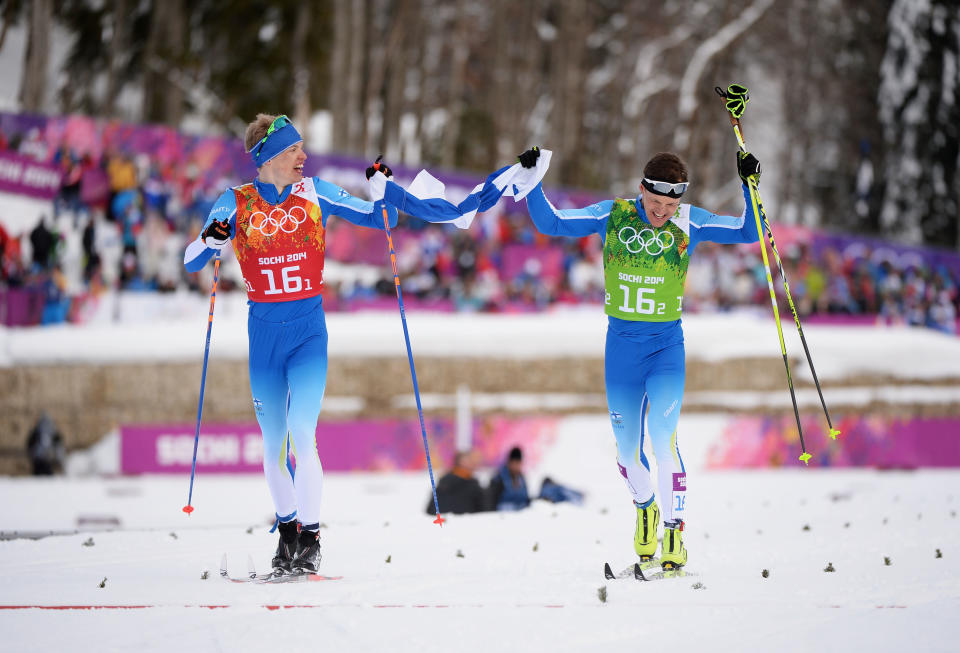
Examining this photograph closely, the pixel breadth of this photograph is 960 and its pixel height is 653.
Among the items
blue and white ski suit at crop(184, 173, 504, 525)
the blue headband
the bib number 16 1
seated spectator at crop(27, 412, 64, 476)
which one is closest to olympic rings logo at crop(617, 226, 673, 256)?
blue and white ski suit at crop(184, 173, 504, 525)

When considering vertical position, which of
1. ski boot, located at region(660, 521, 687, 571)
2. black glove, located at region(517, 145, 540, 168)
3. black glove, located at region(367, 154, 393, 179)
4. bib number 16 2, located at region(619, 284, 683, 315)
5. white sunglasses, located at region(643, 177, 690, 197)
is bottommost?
ski boot, located at region(660, 521, 687, 571)

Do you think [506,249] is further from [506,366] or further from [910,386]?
[910,386]

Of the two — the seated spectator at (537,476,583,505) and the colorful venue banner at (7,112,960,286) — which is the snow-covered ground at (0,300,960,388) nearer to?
the colorful venue banner at (7,112,960,286)

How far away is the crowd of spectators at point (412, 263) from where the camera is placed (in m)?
18.2

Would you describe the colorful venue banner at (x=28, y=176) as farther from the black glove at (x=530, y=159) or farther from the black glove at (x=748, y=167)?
the black glove at (x=748, y=167)

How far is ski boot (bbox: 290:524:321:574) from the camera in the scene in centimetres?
601

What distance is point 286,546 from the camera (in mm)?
6145

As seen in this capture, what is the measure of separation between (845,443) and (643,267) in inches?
471

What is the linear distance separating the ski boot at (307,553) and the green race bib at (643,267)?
2025 millimetres

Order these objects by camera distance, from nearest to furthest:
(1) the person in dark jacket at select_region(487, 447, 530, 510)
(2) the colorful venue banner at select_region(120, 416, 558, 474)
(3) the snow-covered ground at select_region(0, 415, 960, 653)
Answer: (3) the snow-covered ground at select_region(0, 415, 960, 653) → (1) the person in dark jacket at select_region(487, 447, 530, 510) → (2) the colorful venue banner at select_region(120, 416, 558, 474)

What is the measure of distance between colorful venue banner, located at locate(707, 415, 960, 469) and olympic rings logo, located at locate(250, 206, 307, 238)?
1184 cm

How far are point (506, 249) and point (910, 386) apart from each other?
24.1 ft

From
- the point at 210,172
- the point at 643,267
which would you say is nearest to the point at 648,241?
the point at 643,267

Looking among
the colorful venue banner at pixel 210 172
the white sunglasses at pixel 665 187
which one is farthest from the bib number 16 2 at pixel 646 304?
the colorful venue banner at pixel 210 172
